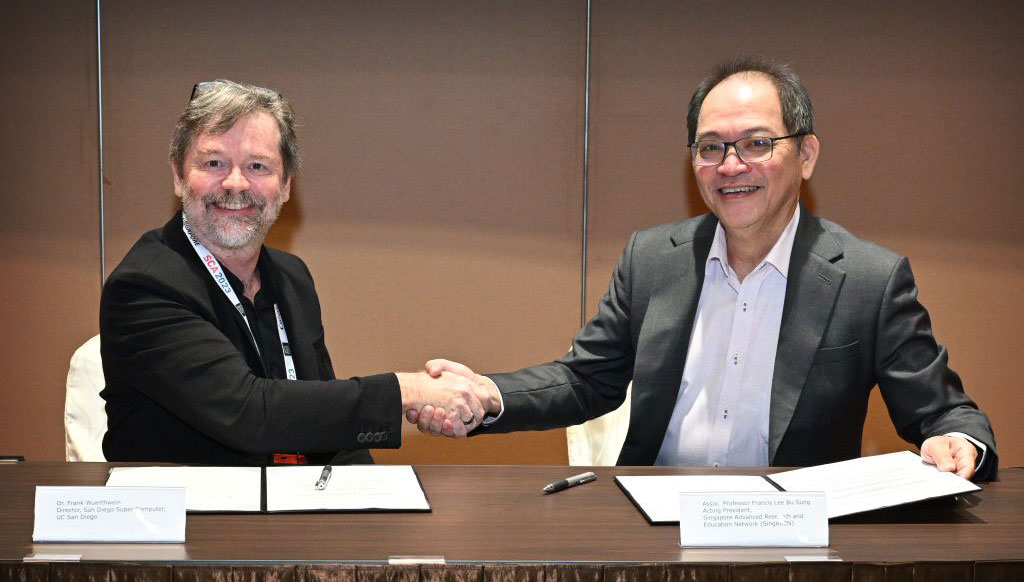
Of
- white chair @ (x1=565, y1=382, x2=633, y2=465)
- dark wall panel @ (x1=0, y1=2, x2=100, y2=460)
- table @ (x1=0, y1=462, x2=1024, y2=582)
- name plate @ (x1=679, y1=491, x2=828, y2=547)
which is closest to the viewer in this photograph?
table @ (x1=0, y1=462, x2=1024, y2=582)

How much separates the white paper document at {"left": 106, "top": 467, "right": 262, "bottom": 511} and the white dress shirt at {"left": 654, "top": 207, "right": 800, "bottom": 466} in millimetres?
1229

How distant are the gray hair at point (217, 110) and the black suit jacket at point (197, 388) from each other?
0.28 meters

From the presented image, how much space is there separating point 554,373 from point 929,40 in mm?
2434

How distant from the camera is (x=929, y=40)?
399 cm

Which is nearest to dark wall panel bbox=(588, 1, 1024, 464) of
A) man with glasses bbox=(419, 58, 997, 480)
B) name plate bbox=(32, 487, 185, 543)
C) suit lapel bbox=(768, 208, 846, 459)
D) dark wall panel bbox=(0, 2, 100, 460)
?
man with glasses bbox=(419, 58, 997, 480)

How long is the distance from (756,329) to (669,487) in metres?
0.87

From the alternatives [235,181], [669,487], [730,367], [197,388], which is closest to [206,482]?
[197,388]

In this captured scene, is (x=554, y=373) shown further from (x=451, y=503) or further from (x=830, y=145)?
(x=830, y=145)

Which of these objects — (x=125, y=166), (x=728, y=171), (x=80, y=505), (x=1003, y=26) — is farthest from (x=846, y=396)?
(x=125, y=166)

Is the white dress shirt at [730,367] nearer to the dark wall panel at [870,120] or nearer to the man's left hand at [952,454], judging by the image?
the man's left hand at [952,454]

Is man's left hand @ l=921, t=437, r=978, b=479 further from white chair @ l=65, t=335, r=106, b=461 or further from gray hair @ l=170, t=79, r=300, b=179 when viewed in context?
white chair @ l=65, t=335, r=106, b=461

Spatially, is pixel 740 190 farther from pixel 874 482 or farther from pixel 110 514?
pixel 110 514

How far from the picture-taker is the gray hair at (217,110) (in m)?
2.53

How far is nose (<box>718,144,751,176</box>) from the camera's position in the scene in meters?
2.53
